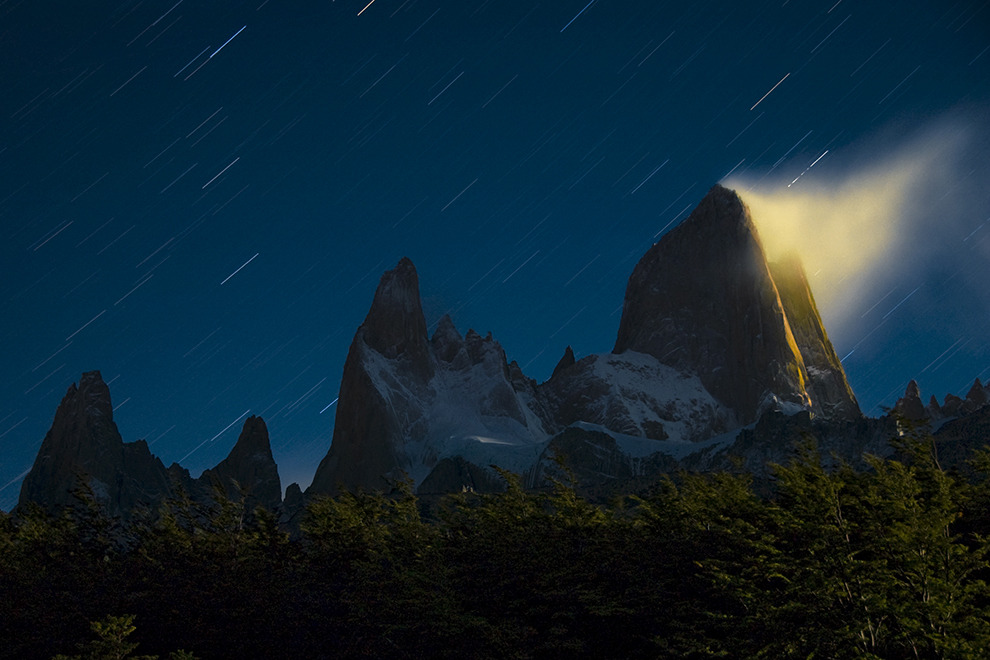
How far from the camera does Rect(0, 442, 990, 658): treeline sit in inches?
741

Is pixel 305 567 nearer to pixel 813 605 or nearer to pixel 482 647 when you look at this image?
pixel 482 647

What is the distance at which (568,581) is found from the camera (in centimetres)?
2619

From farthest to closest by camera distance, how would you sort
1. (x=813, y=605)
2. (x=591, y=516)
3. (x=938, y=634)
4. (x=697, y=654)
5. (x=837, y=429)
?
(x=837, y=429)
(x=591, y=516)
(x=697, y=654)
(x=813, y=605)
(x=938, y=634)

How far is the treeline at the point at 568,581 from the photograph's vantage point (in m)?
18.8

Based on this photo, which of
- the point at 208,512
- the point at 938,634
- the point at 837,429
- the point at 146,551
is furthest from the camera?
the point at 837,429

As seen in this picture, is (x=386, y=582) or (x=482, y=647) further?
(x=386, y=582)

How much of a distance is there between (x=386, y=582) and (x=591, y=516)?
8757 millimetres

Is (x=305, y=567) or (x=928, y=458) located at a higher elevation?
(x=305, y=567)

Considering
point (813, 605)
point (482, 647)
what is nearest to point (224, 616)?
point (482, 647)

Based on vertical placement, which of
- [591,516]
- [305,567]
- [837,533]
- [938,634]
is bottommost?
[938,634]

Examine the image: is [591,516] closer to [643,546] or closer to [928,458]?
[643,546]

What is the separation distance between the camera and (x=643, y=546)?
27562 mm

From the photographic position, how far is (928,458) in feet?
90.0

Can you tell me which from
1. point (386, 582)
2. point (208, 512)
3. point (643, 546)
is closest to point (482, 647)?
point (386, 582)
